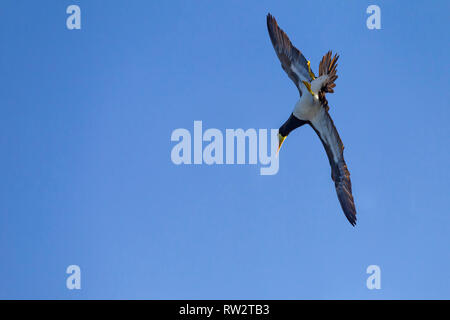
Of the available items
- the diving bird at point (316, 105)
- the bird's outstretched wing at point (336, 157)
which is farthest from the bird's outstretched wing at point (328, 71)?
the bird's outstretched wing at point (336, 157)

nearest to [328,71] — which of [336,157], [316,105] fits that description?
[316,105]

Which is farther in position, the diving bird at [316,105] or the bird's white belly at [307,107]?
the bird's white belly at [307,107]

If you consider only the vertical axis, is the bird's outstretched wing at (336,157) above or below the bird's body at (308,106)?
below

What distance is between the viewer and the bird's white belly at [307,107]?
931cm

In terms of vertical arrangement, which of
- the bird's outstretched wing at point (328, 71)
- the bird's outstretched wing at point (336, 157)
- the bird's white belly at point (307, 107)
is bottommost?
the bird's outstretched wing at point (336, 157)

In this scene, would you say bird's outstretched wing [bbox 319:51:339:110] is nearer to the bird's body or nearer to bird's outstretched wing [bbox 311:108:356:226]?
the bird's body

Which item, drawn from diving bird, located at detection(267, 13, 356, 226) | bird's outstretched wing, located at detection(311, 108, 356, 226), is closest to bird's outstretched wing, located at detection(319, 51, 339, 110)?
diving bird, located at detection(267, 13, 356, 226)

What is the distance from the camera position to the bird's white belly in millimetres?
9312

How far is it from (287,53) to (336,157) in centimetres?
188

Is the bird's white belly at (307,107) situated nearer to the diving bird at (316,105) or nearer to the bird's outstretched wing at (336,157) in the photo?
the diving bird at (316,105)
